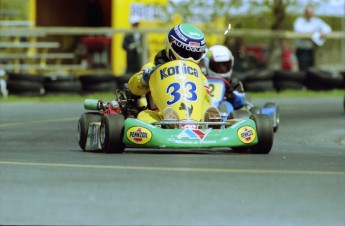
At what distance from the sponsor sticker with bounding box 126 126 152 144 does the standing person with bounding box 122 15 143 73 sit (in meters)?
14.0

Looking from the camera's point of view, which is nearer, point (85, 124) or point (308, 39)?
point (85, 124)

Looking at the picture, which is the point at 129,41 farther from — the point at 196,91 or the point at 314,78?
the point at 196,91

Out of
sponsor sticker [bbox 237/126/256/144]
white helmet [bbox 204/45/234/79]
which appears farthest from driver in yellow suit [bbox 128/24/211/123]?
white helmet [bbox 204/45/234/79]

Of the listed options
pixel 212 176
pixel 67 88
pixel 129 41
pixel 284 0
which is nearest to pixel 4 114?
pixel 67 88

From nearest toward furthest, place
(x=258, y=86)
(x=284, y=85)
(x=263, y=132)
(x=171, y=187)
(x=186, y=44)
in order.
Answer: (x=171, y=187), (x=263, y=132), (x=186, y=44), (x=258, y=86), (x=284, y=85)

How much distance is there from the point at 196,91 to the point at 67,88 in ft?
37.4

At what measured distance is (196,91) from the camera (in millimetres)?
10977

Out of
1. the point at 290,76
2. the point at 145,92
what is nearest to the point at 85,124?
the point at 145,92

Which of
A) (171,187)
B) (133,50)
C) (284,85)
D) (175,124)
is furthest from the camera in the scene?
(284,85)

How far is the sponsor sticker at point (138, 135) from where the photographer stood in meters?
10.1

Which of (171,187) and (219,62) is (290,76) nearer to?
(219,62)

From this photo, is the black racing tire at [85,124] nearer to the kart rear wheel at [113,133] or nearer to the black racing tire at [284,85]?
the kart rear wheel at [113,133]

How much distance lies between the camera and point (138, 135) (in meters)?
10.1

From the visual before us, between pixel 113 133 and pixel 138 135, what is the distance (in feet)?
0.74
